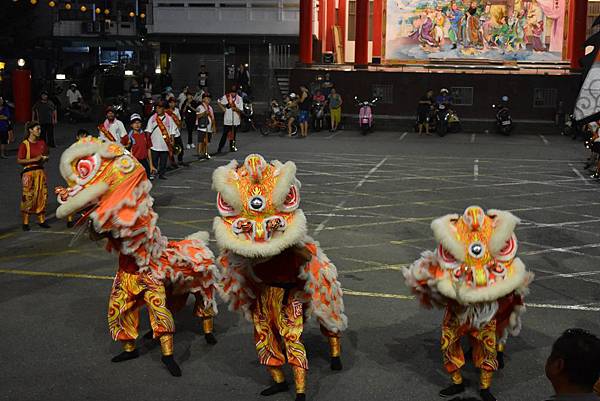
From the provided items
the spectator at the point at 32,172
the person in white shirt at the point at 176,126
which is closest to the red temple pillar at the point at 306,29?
the person in white shirt at the point at 176,126

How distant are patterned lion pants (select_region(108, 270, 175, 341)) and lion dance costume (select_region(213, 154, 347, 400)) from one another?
24.8 inches

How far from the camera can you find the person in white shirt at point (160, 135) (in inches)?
715

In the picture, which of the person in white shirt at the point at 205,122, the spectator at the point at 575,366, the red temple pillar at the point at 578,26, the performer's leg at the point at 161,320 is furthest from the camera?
the red temple pillar at the point at 578,26

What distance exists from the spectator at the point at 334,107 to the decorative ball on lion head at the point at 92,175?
75.3 feet

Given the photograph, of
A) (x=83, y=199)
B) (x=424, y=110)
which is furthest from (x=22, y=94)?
(x=83, y=199)

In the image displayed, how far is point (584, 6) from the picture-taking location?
3200cm

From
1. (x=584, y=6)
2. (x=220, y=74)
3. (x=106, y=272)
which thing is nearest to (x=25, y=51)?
(x=220, y=74)

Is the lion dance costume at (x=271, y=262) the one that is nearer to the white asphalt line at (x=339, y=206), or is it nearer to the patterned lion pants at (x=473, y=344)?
the patterned lion pants at (x=473, y=344)

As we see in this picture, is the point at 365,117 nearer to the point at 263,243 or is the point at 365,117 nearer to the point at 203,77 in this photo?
the point at 203,77

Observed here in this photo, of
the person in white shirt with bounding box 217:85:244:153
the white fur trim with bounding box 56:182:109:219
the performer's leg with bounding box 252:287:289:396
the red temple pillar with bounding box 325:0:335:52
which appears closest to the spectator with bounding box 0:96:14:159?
the person in white shirt with bounding box 217:85:244:153

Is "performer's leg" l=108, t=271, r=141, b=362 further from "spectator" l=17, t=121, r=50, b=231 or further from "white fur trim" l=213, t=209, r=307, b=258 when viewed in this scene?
"spectator" l=17, t=121, r=50, b=231

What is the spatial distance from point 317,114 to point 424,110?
369 cm

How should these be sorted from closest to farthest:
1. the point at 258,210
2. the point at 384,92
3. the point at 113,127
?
the point at 258,210
the point at 113,127
the point at 384,92

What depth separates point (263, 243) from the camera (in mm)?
6781
